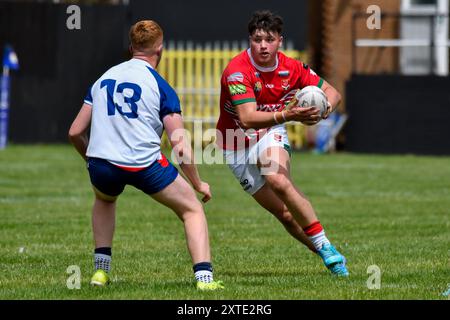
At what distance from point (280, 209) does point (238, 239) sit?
2.62 metres

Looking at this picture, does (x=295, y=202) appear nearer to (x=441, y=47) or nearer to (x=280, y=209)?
(x=280, y=209)

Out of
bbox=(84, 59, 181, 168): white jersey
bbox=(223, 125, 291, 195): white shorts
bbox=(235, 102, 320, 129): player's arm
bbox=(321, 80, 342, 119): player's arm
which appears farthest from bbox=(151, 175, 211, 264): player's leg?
bbox=(321, 80, 342, 119): player's arm

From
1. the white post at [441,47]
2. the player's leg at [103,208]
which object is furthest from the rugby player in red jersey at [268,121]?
the white post at [441,47]

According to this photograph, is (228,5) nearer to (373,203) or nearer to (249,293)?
(373,203)

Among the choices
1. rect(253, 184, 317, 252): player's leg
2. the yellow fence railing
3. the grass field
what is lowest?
the yellow fence railing

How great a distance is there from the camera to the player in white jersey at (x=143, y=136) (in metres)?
8.11

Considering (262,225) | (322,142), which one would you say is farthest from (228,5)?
(262,225)

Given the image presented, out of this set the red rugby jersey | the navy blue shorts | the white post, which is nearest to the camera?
the navy blue shorts

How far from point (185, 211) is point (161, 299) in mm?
741

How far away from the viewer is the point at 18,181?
1848cm

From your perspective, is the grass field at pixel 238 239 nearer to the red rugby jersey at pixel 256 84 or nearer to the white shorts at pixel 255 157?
the white shorts at pixel 255 157

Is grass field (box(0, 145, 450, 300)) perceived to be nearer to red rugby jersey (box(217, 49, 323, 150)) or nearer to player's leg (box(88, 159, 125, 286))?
player's leg (box(88, 159, 125, 286))

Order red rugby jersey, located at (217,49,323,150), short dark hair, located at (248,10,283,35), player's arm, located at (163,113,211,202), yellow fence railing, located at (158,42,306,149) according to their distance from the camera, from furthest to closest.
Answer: yellow fence railing, located at (158,42,306,149), red rugby jersey, located at (217,49,323,150), short dark hair, located at (248,10,283,35), player's arm, located at (163,113,211,202)

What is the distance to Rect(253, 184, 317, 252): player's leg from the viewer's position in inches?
381
